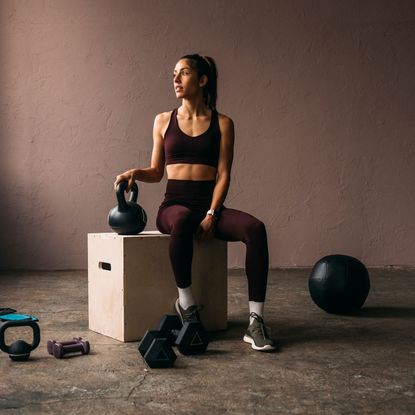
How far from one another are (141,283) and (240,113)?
9.45ft

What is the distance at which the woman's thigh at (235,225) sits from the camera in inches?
110

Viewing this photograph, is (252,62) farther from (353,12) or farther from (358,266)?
(358,266)

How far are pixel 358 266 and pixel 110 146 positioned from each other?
262 cm

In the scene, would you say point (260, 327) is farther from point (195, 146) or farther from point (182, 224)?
point (195, 146)

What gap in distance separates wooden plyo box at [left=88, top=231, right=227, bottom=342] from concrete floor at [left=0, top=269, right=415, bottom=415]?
10 cm

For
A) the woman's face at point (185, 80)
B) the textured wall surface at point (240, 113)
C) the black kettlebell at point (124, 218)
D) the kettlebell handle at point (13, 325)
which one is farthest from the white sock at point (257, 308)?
the textured wall surface at point (240, 113)

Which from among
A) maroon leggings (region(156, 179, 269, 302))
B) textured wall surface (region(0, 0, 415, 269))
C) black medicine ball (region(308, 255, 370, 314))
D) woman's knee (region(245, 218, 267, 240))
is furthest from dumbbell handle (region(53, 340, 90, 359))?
textured wall surface (region(0, 0, 415, 269))

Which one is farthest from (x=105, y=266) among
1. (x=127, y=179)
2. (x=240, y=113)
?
(x=240, y=113)

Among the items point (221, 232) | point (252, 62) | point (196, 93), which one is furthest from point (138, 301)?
point (252, 62)

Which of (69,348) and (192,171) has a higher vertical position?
(192,171)

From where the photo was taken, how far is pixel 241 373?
2271mm

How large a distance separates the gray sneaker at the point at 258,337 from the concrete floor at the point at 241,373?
0.15ft

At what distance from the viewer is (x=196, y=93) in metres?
3.03

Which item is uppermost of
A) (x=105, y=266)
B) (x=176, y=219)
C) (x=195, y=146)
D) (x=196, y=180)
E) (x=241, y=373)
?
(x=195, y=146)
